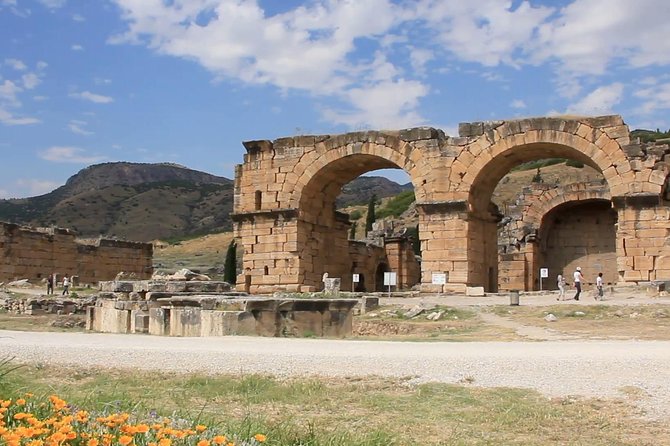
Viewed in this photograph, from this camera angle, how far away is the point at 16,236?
3067 centimetres

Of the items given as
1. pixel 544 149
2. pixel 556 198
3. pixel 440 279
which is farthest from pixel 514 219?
pixel 440 279

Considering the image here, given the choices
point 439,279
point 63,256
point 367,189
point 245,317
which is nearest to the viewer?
point 245,317

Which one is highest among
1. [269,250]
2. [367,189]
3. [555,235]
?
[367,189]

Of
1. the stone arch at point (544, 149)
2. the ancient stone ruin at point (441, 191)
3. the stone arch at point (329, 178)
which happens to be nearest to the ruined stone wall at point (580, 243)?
the ancient stone ruin at point (441, 191)

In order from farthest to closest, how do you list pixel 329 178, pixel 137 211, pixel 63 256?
pixel 137 211, pixel 63 256, pixel 329 178

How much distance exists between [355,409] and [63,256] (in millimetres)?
29496

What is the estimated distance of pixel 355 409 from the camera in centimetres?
619

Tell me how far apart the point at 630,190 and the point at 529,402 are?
15813 mm

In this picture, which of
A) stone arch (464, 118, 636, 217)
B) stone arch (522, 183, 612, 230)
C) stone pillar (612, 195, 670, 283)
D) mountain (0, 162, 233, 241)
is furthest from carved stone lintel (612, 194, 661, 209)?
mountain (0, 162, 233, 241)

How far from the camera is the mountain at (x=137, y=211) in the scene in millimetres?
89875

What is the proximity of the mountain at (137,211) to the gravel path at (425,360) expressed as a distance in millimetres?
72627

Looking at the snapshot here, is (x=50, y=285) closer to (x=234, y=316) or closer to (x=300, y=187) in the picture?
(x=300, y=187)

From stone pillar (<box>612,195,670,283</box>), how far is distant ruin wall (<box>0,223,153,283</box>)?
22.9 metres

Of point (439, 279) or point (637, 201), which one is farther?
point (439, 279)
